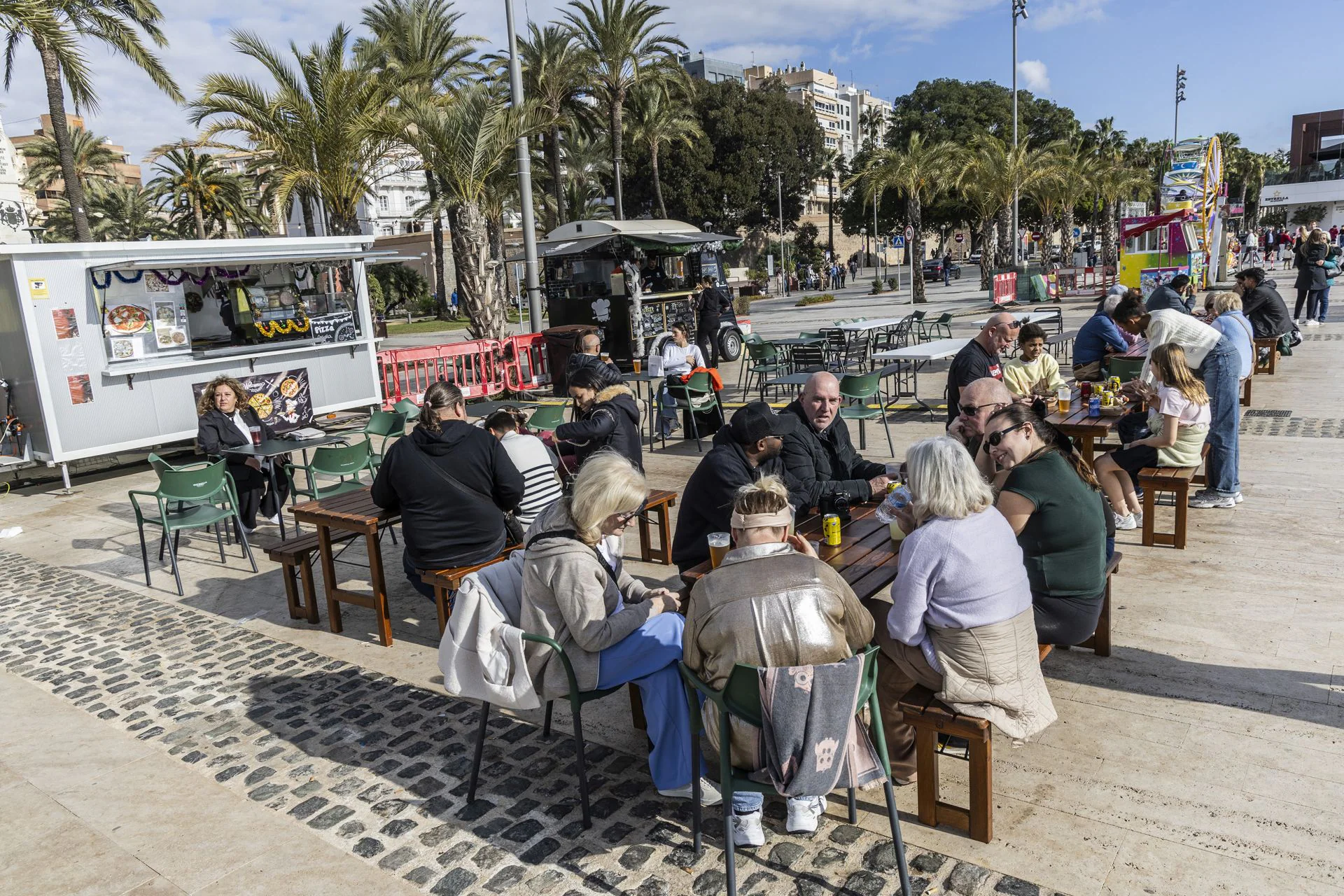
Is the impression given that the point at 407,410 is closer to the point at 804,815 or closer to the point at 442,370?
the point at 442,370

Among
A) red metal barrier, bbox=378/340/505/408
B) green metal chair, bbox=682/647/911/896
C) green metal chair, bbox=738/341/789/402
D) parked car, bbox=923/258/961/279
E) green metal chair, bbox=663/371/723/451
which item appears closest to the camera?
green metal chair, bbox=682/647/911/896

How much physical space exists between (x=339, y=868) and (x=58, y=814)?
1.48 meters

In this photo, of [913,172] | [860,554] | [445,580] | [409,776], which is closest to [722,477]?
[860,554]

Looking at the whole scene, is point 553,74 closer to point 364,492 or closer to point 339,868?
point 364,492

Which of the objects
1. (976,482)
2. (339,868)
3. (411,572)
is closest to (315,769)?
(339,868)

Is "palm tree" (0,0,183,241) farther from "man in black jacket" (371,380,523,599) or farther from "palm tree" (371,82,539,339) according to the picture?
"man in black jacket" (371,380,523,599)

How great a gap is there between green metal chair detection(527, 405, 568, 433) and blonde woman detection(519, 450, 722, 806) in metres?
4.67

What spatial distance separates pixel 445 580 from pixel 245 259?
7.99 m

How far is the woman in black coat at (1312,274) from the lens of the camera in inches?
644

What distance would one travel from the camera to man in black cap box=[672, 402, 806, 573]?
4160 mm

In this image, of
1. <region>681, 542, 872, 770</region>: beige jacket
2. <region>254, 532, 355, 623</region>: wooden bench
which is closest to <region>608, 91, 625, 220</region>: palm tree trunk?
<region>254, 532, 355, 623</region>: wooden bench

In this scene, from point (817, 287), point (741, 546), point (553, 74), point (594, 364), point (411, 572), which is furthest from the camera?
point (817, 287)

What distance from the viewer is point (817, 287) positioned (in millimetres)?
46656

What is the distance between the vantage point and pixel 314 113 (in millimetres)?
15758
